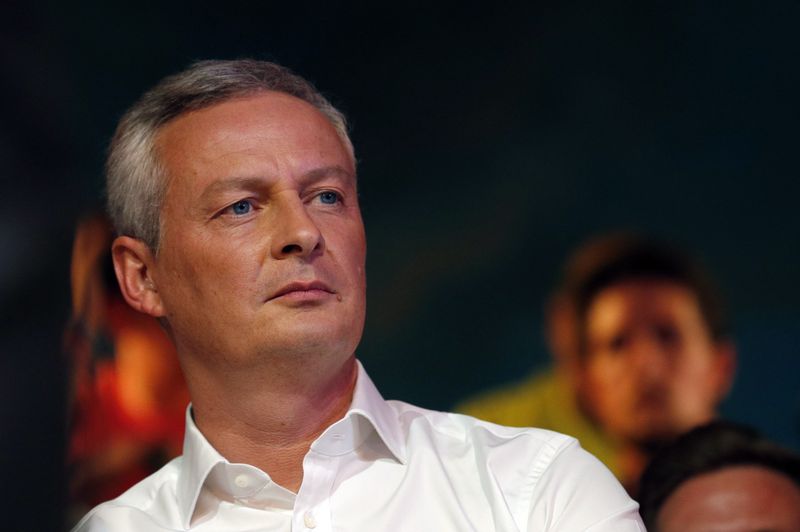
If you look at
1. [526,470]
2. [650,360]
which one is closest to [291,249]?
[526,470]

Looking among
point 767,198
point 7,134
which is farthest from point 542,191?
point 7,134

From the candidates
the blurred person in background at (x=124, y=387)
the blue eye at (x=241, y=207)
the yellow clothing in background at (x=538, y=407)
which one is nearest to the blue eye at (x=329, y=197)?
the blue eye at (x=241, y=207)

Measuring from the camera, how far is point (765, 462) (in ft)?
8.71

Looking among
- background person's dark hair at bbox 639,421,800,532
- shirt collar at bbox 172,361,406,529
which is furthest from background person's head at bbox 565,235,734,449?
shirt collar at bbox 172,361,406,529

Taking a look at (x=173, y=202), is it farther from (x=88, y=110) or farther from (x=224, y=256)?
(x=88, y=110)

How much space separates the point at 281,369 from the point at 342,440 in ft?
0.51

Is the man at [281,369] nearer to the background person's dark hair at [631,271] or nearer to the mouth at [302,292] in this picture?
the mouth at [302,292]

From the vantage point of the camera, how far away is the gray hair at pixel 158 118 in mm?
2002

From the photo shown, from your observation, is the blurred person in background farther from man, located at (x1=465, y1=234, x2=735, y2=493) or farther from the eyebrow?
the eyebrow

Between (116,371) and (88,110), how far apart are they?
3.29 ft

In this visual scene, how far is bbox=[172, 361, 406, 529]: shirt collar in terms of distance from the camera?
183 centimetres

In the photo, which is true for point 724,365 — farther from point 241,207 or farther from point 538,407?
point 241,207

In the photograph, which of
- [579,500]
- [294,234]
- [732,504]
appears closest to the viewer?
[579,500]

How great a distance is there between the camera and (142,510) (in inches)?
75.4
